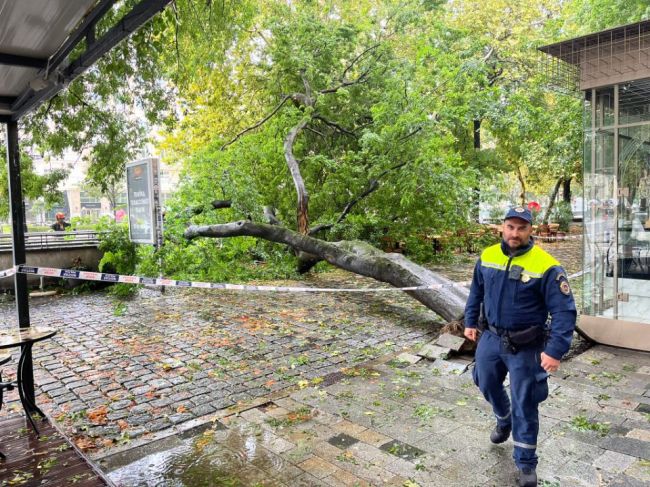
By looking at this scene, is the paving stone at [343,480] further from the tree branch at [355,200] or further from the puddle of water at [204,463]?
the tree branch at [355,200]

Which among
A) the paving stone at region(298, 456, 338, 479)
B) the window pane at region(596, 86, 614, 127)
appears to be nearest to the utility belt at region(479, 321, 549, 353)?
the paving stone at region(298, 456, 338, 479)

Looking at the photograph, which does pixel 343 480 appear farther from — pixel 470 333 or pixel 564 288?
pixel 564 288

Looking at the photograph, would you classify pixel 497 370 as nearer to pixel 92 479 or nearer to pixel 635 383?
pixel 635 383

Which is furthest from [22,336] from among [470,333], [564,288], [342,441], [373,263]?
[373,263]

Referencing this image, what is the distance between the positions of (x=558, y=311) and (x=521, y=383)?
530 millimetres

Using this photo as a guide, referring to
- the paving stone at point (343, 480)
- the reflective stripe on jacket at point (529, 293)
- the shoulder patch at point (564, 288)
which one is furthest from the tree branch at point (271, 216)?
the shoulder patch at point (564, 288)

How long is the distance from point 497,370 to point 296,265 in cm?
894

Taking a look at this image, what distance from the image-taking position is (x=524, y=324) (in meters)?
3.33

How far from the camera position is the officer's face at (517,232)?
3.36 metres

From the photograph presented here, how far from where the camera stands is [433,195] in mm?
13594

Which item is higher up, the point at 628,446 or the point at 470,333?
the point at 470,333

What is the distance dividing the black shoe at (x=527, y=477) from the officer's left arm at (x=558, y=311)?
73 centimetres

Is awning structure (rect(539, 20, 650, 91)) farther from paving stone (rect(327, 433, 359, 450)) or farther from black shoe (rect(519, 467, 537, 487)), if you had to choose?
paving stone (rect(327, 433, 359, 450))

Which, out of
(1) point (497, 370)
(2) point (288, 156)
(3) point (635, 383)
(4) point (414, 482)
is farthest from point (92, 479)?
(2) point (288, 156)
